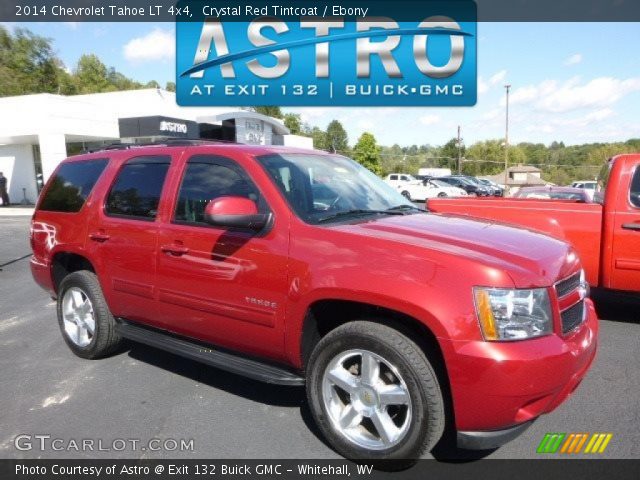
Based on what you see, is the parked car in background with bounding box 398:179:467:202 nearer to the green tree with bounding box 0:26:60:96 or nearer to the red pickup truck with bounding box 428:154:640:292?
the red pickup truck with bounding box 428:154:640:292

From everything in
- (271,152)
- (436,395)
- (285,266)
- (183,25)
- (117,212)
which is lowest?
(436,395)

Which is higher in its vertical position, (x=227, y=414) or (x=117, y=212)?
(x=117, y=212)

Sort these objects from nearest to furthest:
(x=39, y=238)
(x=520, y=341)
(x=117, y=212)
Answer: (x=520, y=341), (x=117, y=212), (x=39, y=238)

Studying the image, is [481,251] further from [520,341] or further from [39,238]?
[39,238]

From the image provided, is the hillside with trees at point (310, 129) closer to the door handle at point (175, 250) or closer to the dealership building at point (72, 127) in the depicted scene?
the door handle at point (175, 250)

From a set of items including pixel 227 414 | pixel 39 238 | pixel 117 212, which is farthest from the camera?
pixel 39 238

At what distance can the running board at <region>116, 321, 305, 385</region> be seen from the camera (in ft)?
10.1

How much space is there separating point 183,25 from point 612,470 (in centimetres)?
1550

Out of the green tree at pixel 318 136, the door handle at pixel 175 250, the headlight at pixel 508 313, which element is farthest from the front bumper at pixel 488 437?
the green tree at pixel 318 136

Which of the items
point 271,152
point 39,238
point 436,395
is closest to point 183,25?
point 39,238

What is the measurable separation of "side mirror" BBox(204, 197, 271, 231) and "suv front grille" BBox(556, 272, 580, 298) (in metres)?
1.77

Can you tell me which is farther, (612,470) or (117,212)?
(117,212)

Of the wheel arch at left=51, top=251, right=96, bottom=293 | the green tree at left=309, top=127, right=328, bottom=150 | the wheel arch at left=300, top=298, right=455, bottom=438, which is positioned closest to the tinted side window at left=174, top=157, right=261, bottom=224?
the wheel arch at left=300, top=298, right=455, bottom=438

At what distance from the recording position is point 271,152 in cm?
360
